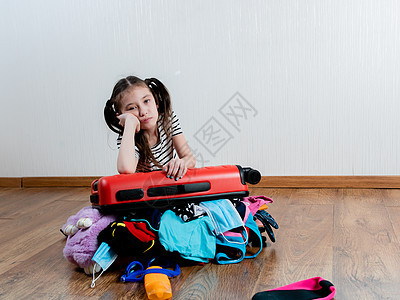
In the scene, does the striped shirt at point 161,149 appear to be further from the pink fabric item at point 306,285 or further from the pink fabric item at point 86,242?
the pink fabric item at point 306,285

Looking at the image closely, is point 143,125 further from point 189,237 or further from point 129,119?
point 189,237

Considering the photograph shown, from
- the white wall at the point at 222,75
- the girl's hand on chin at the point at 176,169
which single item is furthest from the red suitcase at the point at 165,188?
the white wall at the point at 222,75

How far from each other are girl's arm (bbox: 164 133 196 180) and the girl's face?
0.13 meters

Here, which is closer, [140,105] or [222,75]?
[140,105]

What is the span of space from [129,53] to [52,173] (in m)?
0.79

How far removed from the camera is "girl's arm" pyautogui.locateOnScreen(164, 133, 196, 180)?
123cm

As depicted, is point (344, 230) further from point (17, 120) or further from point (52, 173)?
point (17, 120)

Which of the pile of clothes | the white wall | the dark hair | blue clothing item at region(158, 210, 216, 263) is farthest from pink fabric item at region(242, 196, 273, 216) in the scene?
the white wall

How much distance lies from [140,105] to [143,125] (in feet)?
0.21

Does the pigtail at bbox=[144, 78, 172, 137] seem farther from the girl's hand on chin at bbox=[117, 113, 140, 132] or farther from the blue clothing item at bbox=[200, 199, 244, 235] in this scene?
the blue clothing item at bbox=[200, 199, 244, 235]

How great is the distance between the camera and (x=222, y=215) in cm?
119

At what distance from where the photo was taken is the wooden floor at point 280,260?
996 millimetres

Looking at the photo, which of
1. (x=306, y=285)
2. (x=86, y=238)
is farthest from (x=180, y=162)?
(x=306, y=285)

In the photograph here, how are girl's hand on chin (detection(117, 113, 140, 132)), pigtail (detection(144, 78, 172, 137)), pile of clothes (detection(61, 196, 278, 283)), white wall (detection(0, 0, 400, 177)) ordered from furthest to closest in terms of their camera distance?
1. white wall (detection(0, 0, 400, 177))
2. pigtail (detection(144, 78, 172, 137))
3. girl's hand on chin (detection(117, 113, 140, 132))
4. pile of clothes (detection(61, 196, 278, 283))
